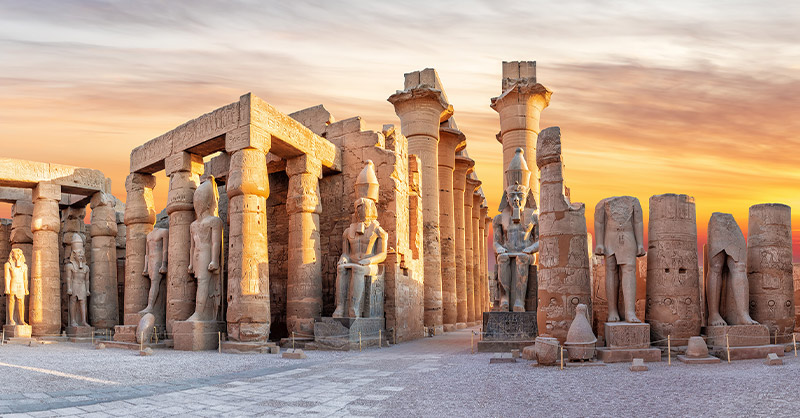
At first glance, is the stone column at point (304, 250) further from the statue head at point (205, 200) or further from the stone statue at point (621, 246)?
the stone statue at point (621, 246)

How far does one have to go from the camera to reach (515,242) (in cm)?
1490

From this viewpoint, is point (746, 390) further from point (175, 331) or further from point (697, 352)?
point (175, 331)

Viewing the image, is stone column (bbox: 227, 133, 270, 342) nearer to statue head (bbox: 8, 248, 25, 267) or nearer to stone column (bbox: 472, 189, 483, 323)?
statue head (bbox: 8, 248, 25, 267)

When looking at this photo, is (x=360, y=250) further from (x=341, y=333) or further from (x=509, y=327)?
(x=509, y=327)

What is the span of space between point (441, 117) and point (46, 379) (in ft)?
60.7

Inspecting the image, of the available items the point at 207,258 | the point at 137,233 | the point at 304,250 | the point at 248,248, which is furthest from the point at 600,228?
the point at 137,233

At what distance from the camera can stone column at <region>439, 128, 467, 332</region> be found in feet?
84.1

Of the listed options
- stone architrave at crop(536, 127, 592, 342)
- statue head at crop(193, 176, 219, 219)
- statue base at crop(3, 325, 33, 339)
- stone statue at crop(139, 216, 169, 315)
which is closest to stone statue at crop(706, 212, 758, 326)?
stone architrave at crop(536, 127, 592, 342)

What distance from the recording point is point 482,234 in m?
37.9

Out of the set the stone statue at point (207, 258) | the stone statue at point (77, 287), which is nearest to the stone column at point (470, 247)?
the stone statue at point (77, 287)

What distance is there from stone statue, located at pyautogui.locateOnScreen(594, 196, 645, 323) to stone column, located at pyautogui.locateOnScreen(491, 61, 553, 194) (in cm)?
1197

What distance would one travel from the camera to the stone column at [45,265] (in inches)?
727

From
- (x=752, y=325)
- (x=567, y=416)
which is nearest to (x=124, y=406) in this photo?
(x=567, y=416)

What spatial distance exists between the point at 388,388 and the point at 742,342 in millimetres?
6928
